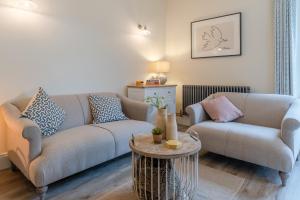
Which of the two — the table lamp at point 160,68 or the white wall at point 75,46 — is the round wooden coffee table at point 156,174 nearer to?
the white wall at point 75,46

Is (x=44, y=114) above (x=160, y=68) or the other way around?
the other way around

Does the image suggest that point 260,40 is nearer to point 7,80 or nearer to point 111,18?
point 111,18

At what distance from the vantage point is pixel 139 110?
3.01 meters

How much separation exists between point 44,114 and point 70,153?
0.55 meters

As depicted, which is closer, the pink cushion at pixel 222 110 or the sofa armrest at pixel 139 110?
the pink cushion at pixel 222 110

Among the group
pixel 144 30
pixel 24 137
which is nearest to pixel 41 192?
pixel 24 137

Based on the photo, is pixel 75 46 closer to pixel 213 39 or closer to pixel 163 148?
pixel 163 148

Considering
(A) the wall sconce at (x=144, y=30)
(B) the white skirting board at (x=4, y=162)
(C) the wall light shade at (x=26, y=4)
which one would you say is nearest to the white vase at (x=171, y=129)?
(B) the white skirting board at (x=4, y=162)

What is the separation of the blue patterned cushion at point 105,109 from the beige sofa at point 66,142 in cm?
11

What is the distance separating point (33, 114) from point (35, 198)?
0.78 metres

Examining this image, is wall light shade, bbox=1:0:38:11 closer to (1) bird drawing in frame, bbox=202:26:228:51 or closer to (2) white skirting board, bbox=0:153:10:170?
(2) white skirting board, bbox=0:153:10:170

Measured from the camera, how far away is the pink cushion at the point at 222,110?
2.79 metres

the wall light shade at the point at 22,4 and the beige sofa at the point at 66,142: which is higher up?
the wall light shade at the point at 22,4

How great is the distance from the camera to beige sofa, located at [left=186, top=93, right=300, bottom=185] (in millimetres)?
2027
